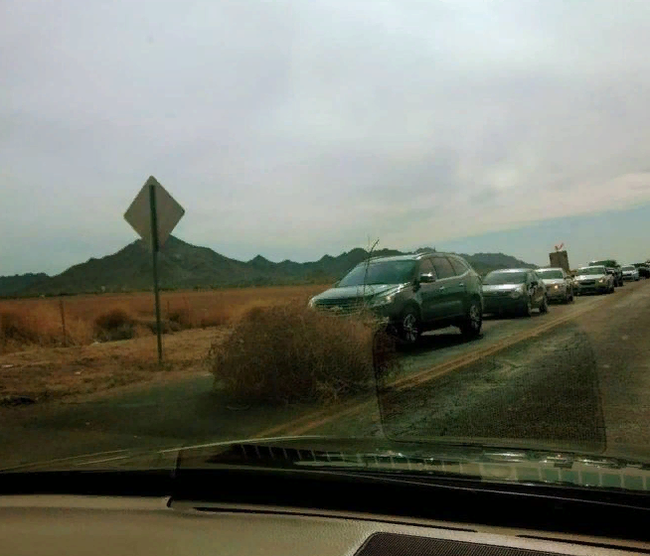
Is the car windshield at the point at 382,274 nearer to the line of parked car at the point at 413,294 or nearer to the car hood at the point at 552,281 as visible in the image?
the line of parked car at the point at 413,294

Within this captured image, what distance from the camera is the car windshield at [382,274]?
52.8 ft

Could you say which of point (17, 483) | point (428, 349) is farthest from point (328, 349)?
point (17, 483)

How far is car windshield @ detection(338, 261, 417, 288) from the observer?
16.1m

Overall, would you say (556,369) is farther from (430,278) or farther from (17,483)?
(17,483)

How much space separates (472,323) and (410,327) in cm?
296

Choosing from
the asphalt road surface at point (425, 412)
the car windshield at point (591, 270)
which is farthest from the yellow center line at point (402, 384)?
the car windshield at point (591, 270)

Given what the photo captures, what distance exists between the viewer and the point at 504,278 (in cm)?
2600

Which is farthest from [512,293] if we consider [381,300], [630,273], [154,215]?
[630,273]

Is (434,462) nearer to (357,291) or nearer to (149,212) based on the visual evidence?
(149,212)

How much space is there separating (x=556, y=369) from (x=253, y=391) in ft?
14.9

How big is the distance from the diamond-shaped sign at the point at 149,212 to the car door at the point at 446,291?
569 centimetres

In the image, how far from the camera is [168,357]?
15992 mm

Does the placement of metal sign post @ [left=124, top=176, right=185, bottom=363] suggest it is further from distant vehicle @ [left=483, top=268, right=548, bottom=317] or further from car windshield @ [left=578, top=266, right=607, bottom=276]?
car windshield @ [left=578, top=266, right=607, bottom=276]

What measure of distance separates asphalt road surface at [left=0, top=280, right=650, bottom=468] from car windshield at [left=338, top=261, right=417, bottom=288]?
7.76ft
